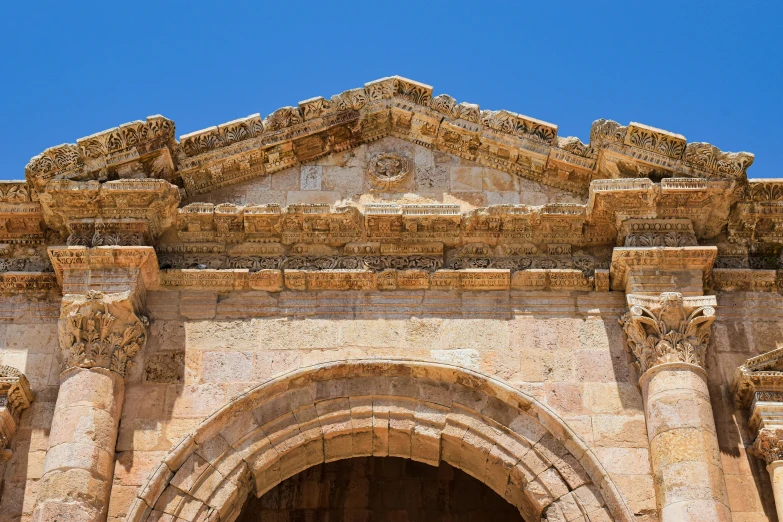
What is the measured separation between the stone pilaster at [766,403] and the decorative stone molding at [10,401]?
6891 mm

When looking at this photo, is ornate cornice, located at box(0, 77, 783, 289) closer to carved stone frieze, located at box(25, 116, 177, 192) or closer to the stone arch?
carved stone frieze, located at box(25, 116, 177, 192)

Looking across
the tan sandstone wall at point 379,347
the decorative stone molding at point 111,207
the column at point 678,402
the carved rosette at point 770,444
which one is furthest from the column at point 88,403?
the carved rosette at point 770,444

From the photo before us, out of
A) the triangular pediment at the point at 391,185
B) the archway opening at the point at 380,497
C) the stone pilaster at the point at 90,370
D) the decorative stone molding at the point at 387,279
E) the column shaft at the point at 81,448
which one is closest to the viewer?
the column shaft at the point at 81,448

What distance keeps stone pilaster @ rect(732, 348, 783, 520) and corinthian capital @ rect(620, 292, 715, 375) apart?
1.53ft

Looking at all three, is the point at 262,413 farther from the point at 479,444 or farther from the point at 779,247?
the point at 779,247

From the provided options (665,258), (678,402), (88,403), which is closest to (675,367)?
(678,402)

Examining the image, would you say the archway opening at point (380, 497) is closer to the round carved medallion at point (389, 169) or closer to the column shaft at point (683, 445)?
the round carved medallion at point (389, 169)

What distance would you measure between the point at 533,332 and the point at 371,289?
172 centimetres

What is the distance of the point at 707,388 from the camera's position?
1149 centimetres

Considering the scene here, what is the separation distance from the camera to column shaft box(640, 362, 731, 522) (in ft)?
34.5

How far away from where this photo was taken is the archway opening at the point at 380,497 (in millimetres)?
15070

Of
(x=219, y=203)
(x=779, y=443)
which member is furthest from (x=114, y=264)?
(x=779, y=443)

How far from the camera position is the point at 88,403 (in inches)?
448

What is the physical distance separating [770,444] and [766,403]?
438 millimetres
